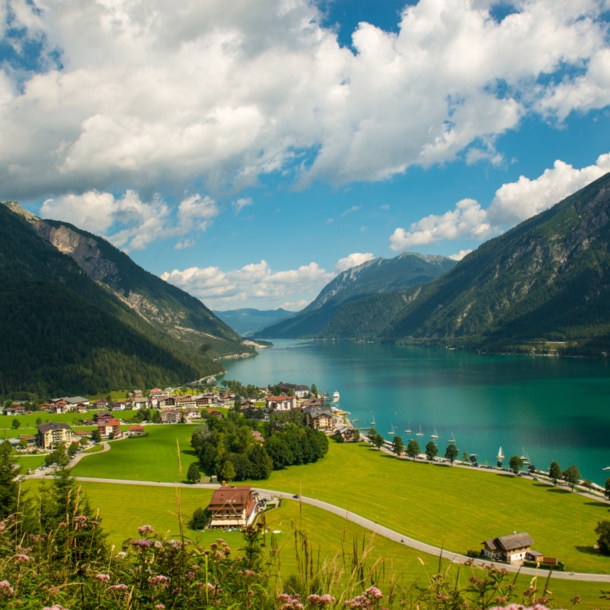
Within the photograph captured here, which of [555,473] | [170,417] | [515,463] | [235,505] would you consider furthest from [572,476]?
[170,417]

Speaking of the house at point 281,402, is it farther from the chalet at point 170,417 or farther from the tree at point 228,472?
the tree at point 228,472

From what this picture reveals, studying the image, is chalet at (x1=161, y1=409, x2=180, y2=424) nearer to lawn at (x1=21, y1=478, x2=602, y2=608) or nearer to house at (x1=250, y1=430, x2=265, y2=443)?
house at (x1=250, y1=430, x2=265, y2=443)

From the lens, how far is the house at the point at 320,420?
6662 centimetres

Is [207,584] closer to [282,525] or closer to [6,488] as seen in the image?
[6,488]

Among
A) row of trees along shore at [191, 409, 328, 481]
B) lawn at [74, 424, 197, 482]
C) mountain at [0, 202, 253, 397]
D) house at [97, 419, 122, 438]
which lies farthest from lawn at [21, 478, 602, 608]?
mountain at [0, 202, 253, 397]

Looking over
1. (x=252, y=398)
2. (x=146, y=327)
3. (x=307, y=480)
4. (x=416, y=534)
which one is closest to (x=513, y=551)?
(x=416, y=534)

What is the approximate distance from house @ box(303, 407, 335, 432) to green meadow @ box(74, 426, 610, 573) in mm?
12172

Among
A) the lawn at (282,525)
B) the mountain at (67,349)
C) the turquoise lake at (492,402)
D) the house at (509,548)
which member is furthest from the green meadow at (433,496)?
the mountain at (67,349)

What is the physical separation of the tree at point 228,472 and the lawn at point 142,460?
357 centimetres

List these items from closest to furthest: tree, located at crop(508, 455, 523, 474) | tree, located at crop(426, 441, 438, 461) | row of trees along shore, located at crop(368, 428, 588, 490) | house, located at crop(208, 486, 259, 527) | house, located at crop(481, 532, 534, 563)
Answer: house, located at crop(481, 532, 534, 563)
house, located at crop(208, 486, 259, 527)
row of trees along shore, located at crop(368, 428, 588, 490)
tree, located at crop(508, 455, 523, 474)
tree, located at crop(426, 441, 438, 461)

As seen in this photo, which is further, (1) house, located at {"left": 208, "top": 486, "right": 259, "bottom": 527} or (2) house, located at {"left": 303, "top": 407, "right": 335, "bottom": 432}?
(2) house, located at {"left": 303, "top": 407, "right": 335, "bottom": 432}

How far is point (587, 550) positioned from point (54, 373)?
98132mm

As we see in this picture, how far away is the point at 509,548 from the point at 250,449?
26.1 m

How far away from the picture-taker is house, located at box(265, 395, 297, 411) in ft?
268
